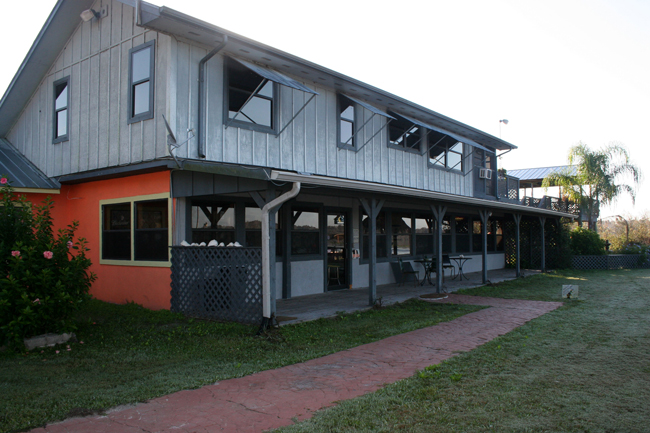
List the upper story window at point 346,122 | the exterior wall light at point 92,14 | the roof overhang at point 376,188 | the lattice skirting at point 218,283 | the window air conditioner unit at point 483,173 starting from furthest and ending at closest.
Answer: the window air conditioner unit at point 483,173
the upper story window at point 346,122
the exterior wall light at point 92,14
the lattice skirting at point 218,283
the roof overhang at point 376,188

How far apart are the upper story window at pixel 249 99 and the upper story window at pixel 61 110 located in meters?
4.56

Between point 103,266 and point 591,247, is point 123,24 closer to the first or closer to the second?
point 103,266

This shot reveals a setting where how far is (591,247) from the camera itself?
2094 cm

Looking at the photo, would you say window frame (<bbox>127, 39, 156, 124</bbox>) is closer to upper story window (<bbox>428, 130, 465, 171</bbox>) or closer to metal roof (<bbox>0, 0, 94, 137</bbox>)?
metal roof (<bbox>0, 0, 94, 137</bbox>)

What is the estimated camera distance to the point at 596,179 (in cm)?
2702

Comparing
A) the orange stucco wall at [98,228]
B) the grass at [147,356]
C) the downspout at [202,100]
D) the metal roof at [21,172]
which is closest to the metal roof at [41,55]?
the metal roof at [21,172]

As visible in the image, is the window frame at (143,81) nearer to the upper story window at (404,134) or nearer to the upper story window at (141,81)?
the upper story window at (141,81)

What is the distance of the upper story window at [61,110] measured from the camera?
11.5 metres

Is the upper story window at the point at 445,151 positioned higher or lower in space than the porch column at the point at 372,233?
higher

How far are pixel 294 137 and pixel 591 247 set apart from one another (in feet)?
53.2

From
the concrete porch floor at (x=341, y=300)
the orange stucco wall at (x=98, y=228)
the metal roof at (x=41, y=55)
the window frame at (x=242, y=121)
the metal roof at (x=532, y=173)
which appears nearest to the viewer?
the concrete porch floor at (x=341, y=300)

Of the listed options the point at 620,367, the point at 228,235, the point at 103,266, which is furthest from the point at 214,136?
the point at 620,367

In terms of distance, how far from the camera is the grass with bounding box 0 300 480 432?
4.45 m

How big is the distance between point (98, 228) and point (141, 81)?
3.59 m
